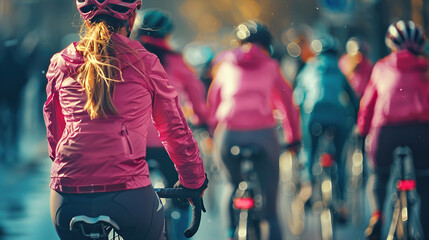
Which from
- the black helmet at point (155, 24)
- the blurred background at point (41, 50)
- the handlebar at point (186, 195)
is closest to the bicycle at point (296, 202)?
the blurred background at point (41, 50)

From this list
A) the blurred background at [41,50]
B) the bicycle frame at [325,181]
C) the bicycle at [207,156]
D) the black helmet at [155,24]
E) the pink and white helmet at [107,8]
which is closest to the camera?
the pink and white helmet at [107,8]

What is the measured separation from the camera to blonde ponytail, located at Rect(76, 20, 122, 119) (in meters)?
3.44

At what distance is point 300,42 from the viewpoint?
9898mm

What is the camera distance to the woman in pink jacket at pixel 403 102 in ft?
21.0

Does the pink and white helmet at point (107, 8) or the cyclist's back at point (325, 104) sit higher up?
the cyclist's back at point (325, 104)

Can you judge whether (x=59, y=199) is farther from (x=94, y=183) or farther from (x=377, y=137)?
(x=377, y=137)

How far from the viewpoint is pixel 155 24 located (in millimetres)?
5648

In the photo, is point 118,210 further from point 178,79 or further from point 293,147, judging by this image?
point 293,147

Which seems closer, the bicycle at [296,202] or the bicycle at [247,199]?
the bicycle at [247,199]

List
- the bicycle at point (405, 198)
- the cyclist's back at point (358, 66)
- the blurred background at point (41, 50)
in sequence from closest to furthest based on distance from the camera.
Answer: the bicycle at point (405, 198) < the blurred background at point (41, 50) < the cyclist's back at point (358, 66)

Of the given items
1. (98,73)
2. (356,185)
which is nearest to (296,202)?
(356,185)

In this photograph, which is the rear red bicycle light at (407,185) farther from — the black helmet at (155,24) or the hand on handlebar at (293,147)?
the black helmet at (155,24)

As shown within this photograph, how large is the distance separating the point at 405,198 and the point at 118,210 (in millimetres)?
3642

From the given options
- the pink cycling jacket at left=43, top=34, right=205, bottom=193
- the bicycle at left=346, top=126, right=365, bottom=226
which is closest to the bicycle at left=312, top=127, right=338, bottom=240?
the bicycle at left=346, top=126, right=365, bottom=226
